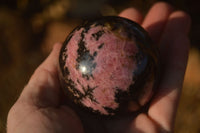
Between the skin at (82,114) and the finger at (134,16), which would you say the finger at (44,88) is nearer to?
the skin at (82,114)


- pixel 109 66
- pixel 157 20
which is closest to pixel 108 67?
pixel 109 66

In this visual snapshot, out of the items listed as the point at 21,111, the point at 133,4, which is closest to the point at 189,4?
the point at 133,4

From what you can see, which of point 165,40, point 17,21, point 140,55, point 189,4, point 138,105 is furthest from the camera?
point 17,21

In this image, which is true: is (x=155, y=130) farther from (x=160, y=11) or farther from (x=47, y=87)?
(x=160, y=11)

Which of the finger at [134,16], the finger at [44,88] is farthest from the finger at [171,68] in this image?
the finger at [44,88]

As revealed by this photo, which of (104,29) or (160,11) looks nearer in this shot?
(104,29)

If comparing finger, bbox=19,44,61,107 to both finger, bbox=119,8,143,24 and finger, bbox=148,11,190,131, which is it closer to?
finger, bbox=148,11,190,131

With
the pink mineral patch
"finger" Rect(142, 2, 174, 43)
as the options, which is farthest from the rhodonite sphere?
"finger" Rect(142, 2, 174, 43)
